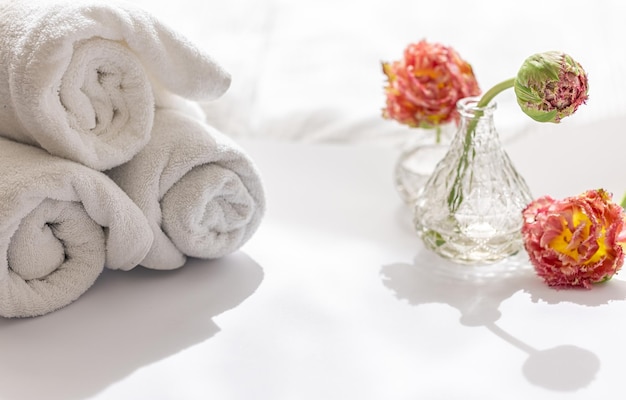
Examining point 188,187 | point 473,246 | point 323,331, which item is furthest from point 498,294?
point 188,187

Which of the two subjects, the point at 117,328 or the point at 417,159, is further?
the point at 417,159

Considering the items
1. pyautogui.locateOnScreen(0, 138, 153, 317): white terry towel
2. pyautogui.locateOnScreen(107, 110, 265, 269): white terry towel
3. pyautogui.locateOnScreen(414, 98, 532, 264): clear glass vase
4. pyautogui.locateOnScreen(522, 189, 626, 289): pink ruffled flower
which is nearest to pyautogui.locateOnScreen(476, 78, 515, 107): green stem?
pyautogui.locateOnScreen(414, 98, 532, 264): clear glass vase

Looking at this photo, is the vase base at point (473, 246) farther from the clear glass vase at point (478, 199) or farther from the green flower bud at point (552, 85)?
the green flower bud at point (552, 85)

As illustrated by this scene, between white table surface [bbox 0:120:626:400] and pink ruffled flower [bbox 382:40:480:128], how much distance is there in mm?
134

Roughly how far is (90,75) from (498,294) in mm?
448

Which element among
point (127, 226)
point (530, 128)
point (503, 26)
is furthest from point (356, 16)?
point (127, 226)

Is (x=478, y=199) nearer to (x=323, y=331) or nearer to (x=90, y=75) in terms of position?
(x=323, y=331)

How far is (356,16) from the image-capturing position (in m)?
1.46

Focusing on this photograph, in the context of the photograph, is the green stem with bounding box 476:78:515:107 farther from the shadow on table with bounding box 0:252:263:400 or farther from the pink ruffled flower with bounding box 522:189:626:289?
the shadow on table with bounding box 0:252:263:400

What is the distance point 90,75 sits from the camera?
81 centimetres

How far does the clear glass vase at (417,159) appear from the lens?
1044 millimetres

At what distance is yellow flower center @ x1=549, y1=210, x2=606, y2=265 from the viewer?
82 cm

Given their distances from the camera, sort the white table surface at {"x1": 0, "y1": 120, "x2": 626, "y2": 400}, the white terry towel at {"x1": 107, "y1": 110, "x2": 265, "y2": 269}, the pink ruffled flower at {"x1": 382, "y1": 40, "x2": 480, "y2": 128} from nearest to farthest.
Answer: the white table surface at {"x1": 0, "y1": 120, "x2": 626, "y2": 400} → the white terry towel at {"x1": 107, "y1": 110, "x2": 265, "y2": 269} → the pink ruffled flower at {"x1": 382, "y1": 40, "x2": 480, "y2": 128}

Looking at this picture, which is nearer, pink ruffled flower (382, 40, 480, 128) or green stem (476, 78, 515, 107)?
green stem (476, 78, 515, 107)
